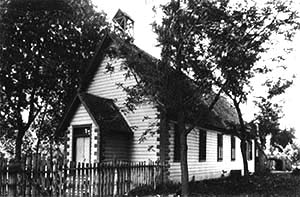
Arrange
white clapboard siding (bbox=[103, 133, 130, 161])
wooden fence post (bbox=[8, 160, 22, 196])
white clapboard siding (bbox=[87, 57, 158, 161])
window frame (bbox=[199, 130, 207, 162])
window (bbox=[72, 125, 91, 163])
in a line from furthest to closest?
window frame (bbox=[199, 130, 207, 162])
white clapboard siding (bbox=[87, 57, 158, 161])
window (bbox=[72, 125, 91, 163])
white clapboard siding (bbox=[103, 133, 130, 161])
wooden fence post (bbox=[8, 160, 22, 196])

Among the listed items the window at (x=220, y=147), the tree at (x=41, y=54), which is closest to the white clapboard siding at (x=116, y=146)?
the tree at (x=41, y=54)

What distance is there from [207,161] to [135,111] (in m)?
7.23

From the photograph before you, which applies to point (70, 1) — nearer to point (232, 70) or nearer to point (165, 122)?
point (165, 122)

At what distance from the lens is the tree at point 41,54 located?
24.1 meters

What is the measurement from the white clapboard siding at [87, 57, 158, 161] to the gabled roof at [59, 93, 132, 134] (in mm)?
475

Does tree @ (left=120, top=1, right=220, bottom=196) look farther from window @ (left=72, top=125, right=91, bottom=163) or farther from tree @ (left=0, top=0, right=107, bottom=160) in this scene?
tree @ (left=0, top=0, right=107, bottom=160)

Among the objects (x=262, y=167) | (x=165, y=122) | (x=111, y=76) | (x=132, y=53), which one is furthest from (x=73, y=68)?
(x=262, y=167)

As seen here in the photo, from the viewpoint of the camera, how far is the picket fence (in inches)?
397

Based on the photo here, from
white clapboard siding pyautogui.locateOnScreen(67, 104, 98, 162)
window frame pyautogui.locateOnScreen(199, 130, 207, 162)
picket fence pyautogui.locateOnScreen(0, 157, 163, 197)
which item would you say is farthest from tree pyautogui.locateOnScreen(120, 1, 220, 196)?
window frame pyautogui.locateOnScreen(199, 130, 207, 162)

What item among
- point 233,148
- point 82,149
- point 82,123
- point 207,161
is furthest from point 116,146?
point 233,148

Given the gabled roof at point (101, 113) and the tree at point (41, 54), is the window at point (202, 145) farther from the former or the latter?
the tree at point (41, 54)

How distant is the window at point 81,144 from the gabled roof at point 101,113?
858 mm

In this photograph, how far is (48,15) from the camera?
82.0 feet

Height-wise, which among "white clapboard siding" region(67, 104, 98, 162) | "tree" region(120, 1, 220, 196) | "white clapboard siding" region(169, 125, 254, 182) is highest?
"tree" region(120, 1, 220, 196)
